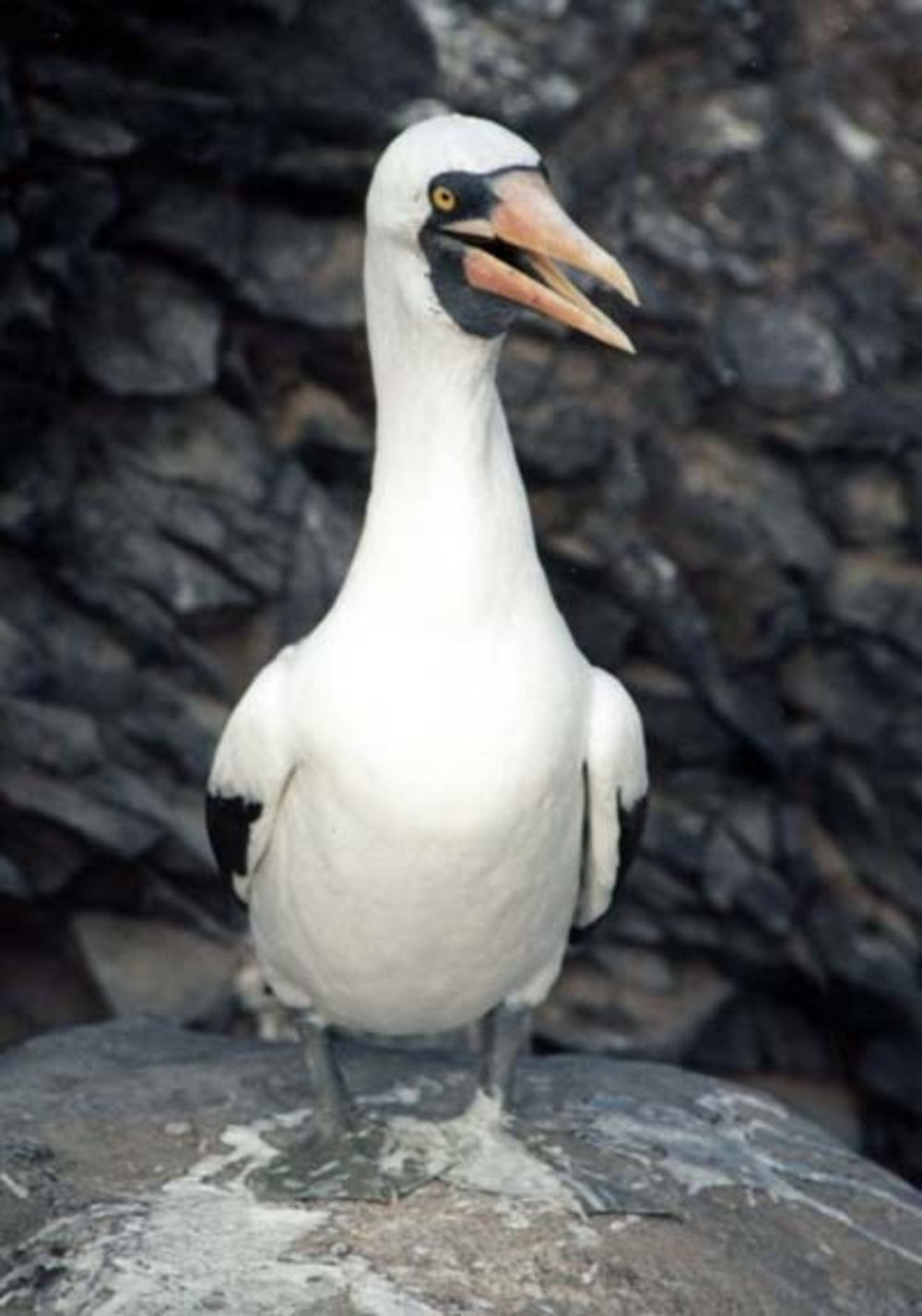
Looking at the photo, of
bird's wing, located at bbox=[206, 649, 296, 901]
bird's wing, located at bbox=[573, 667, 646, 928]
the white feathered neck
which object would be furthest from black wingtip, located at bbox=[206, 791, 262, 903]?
bird's wing, located at bbox=[573, 667, 646, 928]

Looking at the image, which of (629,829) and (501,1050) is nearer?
(629,829)

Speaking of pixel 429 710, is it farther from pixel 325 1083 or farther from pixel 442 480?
pixel 325 1083

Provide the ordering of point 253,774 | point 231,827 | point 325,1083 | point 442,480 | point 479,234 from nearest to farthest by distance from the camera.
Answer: point 479,234, point 442,480, point 253,774, point 231,827, point 325,1083

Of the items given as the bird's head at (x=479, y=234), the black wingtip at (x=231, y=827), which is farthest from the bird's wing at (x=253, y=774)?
the bird's head at (x=479, y=234)

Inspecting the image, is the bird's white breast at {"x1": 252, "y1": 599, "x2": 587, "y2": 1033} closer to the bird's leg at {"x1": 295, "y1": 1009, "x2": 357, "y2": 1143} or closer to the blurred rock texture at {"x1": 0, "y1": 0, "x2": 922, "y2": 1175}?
the bird's leg at {"x1": 295, "y1": 1009, "x2": 357, "y2": 1143}

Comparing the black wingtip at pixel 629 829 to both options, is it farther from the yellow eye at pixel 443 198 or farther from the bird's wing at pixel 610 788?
the yellow eye at pixel 443 198

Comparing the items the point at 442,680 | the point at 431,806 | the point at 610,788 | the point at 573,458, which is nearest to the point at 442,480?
the point at 442,680

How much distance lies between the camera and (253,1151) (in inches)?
238

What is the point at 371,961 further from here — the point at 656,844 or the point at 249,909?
the point at 656,844

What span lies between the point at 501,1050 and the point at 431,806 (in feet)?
3.07

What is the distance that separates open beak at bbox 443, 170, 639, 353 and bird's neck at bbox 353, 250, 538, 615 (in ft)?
0.53

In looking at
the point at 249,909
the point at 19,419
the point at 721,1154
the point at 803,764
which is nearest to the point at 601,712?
the point at 249,909

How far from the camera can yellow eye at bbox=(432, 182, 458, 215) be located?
524 centimetres

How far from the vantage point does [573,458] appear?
9383 mm
